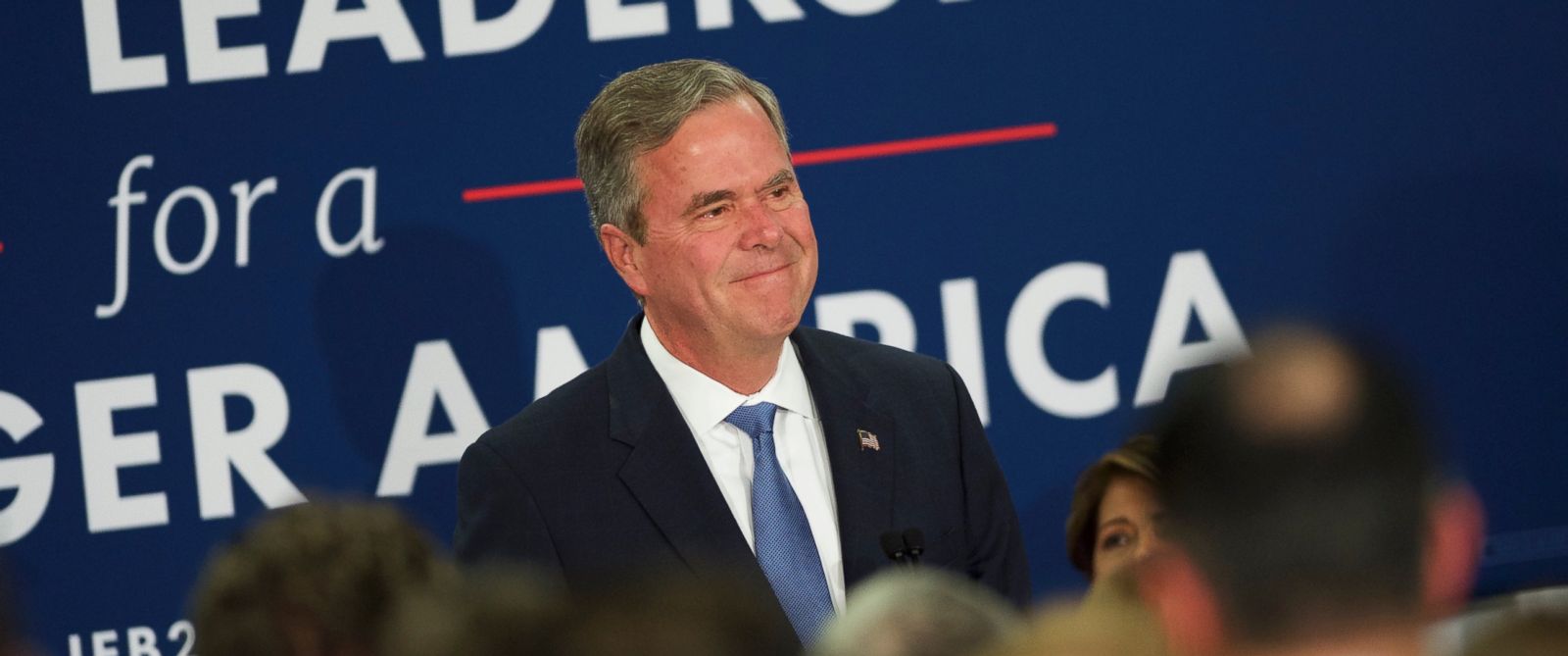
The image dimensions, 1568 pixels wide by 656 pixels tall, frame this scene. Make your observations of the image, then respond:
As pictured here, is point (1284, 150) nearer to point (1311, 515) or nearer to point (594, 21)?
point (594, 21)

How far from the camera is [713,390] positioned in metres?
2.78

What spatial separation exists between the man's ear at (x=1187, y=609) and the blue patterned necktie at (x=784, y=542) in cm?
129

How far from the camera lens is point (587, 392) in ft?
9.23

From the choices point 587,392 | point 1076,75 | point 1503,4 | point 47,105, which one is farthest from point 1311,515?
point 47,105

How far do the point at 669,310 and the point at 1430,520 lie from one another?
177 cm

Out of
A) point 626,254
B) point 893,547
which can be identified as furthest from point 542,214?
Answer: point 893,547

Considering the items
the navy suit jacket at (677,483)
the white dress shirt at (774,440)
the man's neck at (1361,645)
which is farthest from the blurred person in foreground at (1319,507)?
the white dress shirt at (774,440)

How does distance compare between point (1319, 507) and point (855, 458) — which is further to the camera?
point (855, 458)

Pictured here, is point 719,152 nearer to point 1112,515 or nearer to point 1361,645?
point 1112,515

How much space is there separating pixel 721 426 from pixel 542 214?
1.28 m

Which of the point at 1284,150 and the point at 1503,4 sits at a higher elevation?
the point at 1503,4

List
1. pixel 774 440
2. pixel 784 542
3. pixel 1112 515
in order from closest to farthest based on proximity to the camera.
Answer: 1. pixel 784 542
2. pixel 774 440
3. pixel 1112 515

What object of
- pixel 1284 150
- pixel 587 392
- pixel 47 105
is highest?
pixel 47 105

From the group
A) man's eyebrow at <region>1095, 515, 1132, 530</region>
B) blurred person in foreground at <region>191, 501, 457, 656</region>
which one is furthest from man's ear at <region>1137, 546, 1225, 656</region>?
man's eyebrow at <region>1095, 515, 1132, 530</region>
